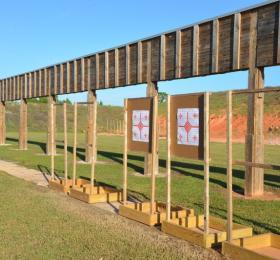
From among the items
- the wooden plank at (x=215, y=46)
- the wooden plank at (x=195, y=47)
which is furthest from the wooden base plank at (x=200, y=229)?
the wooden plank at (x=195, y=47)

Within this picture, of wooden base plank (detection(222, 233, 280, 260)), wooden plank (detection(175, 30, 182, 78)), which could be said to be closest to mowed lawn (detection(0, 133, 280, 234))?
wooden base plank (detection(222, 233, 280, 260))

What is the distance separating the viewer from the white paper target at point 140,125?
9.30 m

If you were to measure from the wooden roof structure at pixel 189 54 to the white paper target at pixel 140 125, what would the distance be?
147 inches

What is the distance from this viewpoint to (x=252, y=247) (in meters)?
6.86

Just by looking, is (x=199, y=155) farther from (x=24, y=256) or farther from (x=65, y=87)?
(x=65, y=87)

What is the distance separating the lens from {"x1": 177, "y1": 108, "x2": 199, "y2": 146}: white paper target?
25.3 ft

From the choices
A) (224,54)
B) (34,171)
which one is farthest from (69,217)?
(34,171)

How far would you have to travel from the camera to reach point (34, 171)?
17.0 metres

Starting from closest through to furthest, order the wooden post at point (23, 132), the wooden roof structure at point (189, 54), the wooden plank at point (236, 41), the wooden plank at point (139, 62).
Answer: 1. the wooden roof structure at point (189, 54)
2. the wooden plank at point (236, 41)
3. the wooden plank at point (139, 62)
4. the wooden post at point (23, 132)

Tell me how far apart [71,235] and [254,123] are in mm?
5950

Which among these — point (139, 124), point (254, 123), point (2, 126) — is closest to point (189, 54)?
point (254, 123)

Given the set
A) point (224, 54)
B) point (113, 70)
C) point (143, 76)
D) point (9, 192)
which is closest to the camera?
point (9, 192)

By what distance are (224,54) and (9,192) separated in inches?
251

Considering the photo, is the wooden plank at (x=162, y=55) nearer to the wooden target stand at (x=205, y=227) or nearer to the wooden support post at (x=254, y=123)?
the wooden support post at (x=254, y=123)
